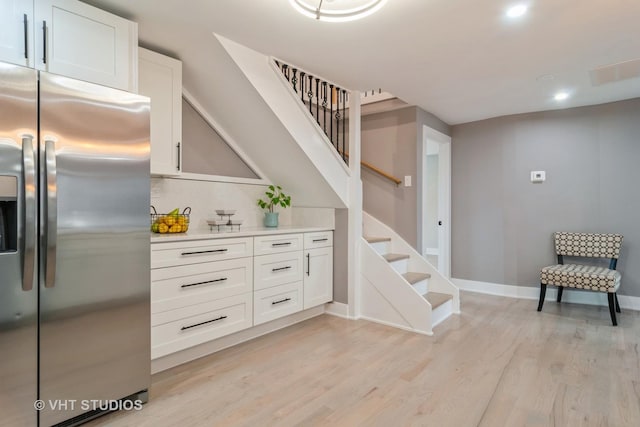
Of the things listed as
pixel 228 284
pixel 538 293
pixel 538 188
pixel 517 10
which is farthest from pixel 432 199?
pixel 228 284

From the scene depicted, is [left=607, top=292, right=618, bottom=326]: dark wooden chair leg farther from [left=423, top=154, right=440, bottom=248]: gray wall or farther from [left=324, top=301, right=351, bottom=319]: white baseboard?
[left=423, top=154, right=440, bottom=248]: gray wall

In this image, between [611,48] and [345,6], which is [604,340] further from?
[345,6]

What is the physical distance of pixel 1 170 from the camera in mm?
1519

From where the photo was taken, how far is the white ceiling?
2.09 meters

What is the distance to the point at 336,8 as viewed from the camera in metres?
1.97

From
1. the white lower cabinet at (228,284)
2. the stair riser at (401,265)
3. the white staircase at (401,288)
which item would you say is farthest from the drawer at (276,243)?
the stair riser at (401,265)

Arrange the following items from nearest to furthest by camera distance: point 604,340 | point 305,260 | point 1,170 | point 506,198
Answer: point 1,170 → point 604,340 → point 305,260 → point 506,198

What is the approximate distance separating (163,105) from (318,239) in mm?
1800

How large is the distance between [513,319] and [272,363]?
2492 millimetres

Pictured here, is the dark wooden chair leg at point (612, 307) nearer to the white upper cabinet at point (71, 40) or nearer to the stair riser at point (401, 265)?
the stair riser at point (401, 265)

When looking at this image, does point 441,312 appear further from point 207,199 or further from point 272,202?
point 207,199

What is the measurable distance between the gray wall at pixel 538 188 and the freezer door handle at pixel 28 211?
180 inches

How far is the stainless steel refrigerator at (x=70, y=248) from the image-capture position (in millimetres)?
1555

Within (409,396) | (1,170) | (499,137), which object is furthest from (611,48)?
(1,170)
